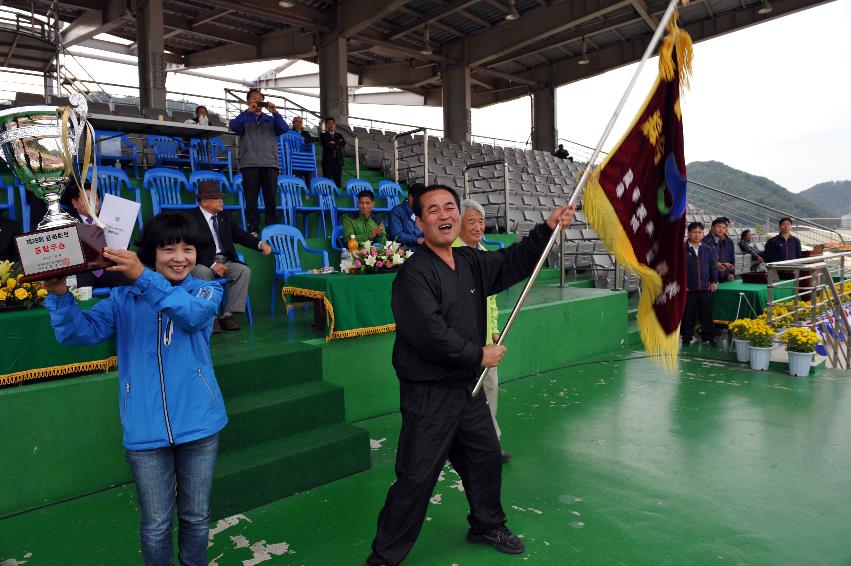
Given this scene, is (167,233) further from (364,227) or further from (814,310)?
(814,310)

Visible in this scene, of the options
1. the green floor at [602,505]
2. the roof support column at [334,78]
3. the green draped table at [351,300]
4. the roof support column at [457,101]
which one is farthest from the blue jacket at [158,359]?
the roof support column at [457,101]

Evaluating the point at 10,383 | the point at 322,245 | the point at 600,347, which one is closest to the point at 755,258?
the point at 600,347

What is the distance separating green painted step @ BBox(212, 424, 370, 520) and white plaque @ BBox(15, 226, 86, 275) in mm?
1560

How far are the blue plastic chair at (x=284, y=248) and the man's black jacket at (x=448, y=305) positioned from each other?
3224 millimetres

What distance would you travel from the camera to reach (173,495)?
75.7 inches

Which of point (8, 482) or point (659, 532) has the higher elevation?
point (8, 482)

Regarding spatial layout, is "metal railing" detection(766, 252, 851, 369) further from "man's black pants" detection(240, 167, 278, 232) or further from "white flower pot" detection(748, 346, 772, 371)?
"man's black pants" detection(240, 167, 278, 232)

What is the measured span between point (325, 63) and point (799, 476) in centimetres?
1459

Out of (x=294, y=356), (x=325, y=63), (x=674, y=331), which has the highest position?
(x=325, y=63)

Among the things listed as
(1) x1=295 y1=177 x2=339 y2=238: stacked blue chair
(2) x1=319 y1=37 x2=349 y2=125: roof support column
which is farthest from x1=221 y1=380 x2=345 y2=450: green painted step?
(2) x1=319 y1=37 x2=349 y2=125: roof support column

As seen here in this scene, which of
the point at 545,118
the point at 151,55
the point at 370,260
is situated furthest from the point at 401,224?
the point at 545,118

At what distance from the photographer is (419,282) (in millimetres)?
2146

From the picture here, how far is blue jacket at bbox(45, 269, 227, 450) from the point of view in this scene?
5.93ft

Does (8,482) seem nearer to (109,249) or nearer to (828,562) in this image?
(109,249)
